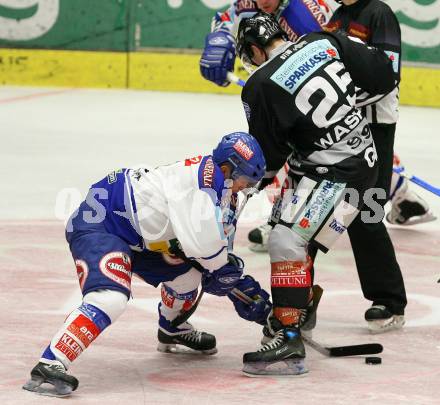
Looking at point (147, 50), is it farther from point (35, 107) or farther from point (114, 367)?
point (114, 367)

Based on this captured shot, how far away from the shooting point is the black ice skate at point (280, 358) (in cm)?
406

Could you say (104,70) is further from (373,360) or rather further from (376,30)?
(373,360)

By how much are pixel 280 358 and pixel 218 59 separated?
2038 mm

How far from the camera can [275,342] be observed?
13.5ft

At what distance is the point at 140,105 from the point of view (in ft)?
37.7

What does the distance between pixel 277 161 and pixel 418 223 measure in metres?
2.69

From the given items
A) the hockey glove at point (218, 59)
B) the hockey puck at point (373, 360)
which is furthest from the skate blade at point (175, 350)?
the hockey glove at point (218, 59)

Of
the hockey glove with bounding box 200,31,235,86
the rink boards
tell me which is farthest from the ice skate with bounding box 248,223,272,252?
the rink boards

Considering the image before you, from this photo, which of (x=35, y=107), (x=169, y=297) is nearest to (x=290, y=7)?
(x=169, y=297)

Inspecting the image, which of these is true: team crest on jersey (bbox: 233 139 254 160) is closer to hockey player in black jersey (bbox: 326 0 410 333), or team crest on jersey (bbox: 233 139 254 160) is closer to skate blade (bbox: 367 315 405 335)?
hockey player in black jersey (bbox: 326 0 410 333)

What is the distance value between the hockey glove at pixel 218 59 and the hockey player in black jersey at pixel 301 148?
126 centimetres

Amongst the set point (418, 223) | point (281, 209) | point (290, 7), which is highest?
point (290, 7)

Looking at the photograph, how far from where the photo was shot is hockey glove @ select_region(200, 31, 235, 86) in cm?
566

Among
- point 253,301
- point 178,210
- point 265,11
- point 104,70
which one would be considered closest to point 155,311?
point 253,301
